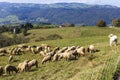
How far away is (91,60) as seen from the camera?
934 inches

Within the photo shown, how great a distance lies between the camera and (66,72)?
22.3 metres

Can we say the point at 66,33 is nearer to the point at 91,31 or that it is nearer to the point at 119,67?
the point at 91,31

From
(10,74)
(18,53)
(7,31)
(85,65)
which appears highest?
(85,65)

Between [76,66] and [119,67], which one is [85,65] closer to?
[76,66]

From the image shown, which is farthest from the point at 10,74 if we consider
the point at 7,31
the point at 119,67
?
the point at 7,31

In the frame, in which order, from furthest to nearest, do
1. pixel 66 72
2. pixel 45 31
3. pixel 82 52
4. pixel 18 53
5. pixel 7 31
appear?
pixel 7 31
pixel 45 31
pixel 18 53
pixel 82 52
pixel 66 72


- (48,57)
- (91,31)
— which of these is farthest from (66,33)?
(48,57)

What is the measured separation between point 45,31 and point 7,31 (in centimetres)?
3830

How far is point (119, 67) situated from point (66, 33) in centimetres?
13627

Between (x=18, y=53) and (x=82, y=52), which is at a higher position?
(x=82, y=52)

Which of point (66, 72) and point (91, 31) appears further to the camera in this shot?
point (91, 31)

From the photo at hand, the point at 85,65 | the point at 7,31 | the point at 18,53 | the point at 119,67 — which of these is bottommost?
the point at 7,31

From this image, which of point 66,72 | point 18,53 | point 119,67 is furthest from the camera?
point 18,53

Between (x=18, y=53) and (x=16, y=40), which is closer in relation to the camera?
(x=18, y=53)
